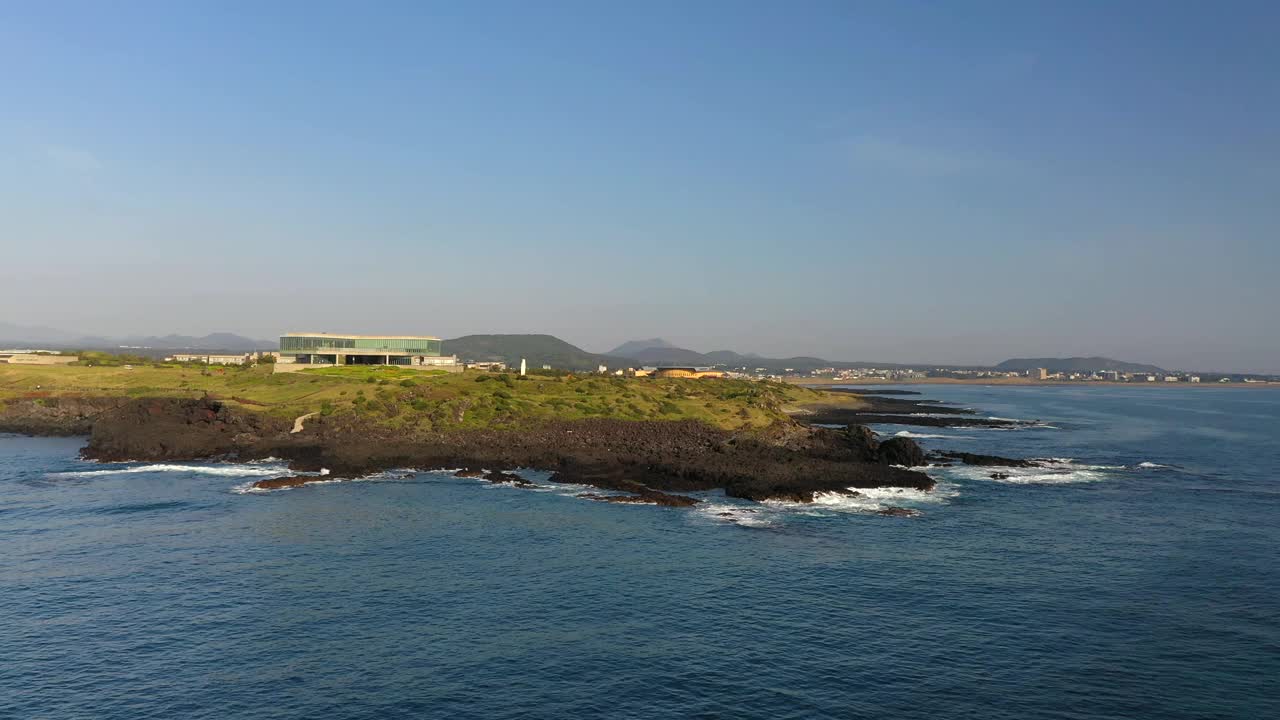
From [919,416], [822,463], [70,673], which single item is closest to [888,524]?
[822,463]

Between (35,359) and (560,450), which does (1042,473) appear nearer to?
(560,450)

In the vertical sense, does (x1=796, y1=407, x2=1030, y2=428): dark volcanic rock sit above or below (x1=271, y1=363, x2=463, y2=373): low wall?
below

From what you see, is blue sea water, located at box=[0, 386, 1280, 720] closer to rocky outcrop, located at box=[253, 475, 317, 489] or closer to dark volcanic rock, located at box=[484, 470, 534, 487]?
rocky outcrop, located at box=[253, 475, 317, 489]

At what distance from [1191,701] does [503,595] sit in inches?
1276

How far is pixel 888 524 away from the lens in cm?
6359

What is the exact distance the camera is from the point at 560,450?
3898 inches

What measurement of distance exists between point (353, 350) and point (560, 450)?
9416cm

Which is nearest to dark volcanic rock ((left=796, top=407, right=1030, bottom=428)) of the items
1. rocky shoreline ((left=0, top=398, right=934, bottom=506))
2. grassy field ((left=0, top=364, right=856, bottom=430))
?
grassy field ((left=0, top=364, right=856, bottom=430))

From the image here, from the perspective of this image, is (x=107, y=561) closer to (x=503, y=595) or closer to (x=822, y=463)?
(x=503, y=595)

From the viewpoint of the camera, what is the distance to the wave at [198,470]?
80662 mm

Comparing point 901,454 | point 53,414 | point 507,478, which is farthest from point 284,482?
point 53,414

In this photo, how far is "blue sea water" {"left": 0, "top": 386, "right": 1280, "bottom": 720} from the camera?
32.0 m

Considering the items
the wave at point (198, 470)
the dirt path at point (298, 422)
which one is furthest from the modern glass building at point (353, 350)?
the wave at point (198, 470)

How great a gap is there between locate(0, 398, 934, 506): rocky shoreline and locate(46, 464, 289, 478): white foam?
3.39 meters
